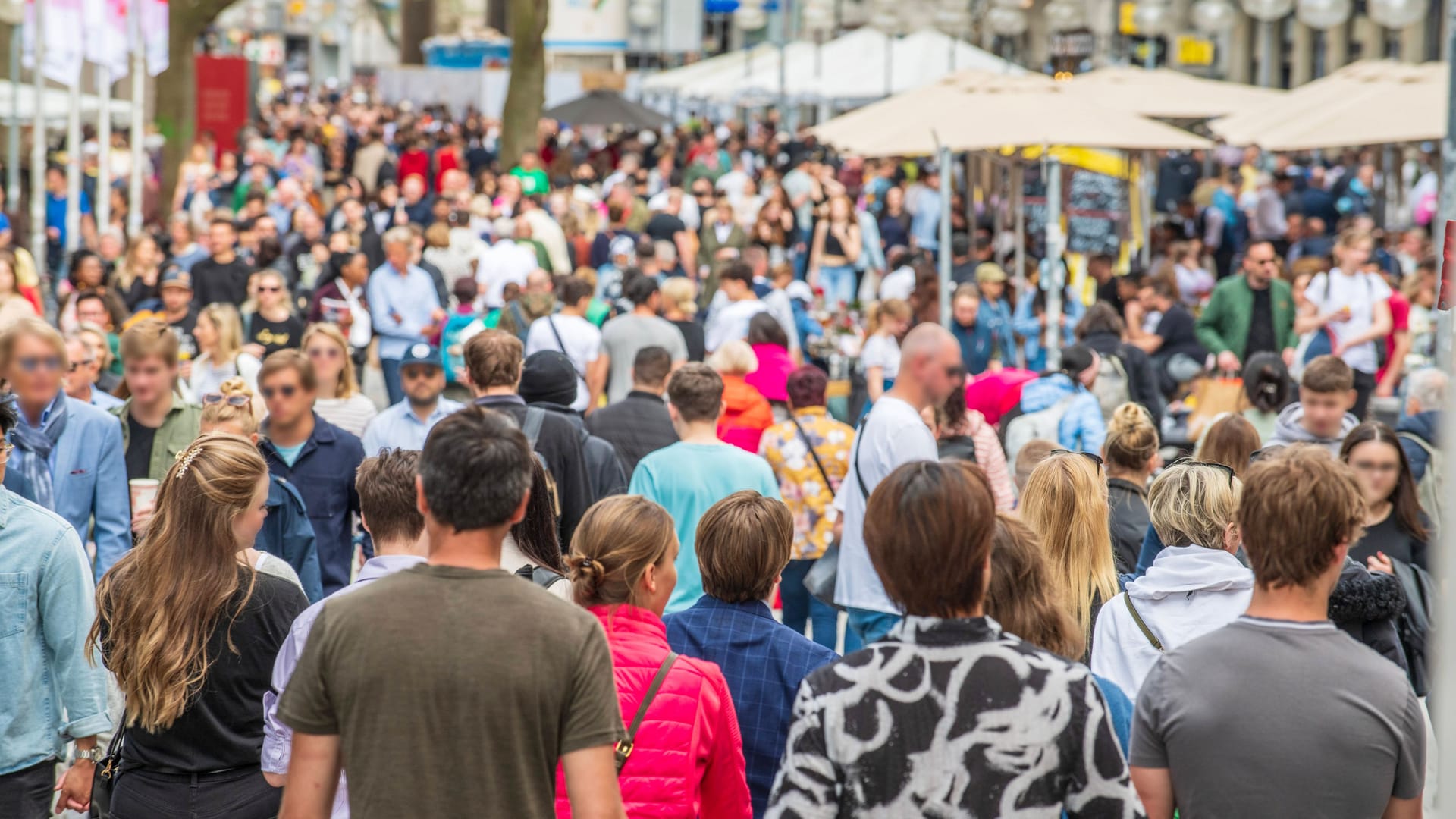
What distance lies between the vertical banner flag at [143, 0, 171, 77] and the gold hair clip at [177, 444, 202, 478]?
49.8ft

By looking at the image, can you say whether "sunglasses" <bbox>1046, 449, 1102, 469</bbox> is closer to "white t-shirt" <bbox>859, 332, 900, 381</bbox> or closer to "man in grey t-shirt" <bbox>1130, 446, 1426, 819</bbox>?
"man in grey t-shirt" <bbox>1130, 446, 1426, 819</bbox>

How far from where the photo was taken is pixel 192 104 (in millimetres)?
23641

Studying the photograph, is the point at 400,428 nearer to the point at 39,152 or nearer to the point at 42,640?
the point at 42,640

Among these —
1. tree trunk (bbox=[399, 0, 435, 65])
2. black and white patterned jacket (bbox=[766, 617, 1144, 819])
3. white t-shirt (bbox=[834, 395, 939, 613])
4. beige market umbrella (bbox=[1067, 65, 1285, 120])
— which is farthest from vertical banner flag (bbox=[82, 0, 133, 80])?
tree trunk (bbox=[399, 0, 435, 65])

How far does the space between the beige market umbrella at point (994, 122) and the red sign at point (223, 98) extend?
22603 mm

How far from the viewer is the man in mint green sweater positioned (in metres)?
12.3

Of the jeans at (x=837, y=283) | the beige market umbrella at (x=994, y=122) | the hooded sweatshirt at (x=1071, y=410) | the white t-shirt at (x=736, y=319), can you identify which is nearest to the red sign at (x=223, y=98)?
the jeans at (x=837, y=283)

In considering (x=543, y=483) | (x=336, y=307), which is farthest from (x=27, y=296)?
(x=543, y=483)

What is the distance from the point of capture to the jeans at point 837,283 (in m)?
17.3

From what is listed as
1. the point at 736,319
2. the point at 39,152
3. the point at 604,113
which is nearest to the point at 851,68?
the point at 604,113

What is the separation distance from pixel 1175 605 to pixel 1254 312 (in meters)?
8.74

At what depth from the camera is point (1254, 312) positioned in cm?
1231

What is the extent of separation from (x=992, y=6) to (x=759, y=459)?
25.2 meters

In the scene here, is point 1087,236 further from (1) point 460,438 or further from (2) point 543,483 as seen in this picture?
(1) point 460,438
